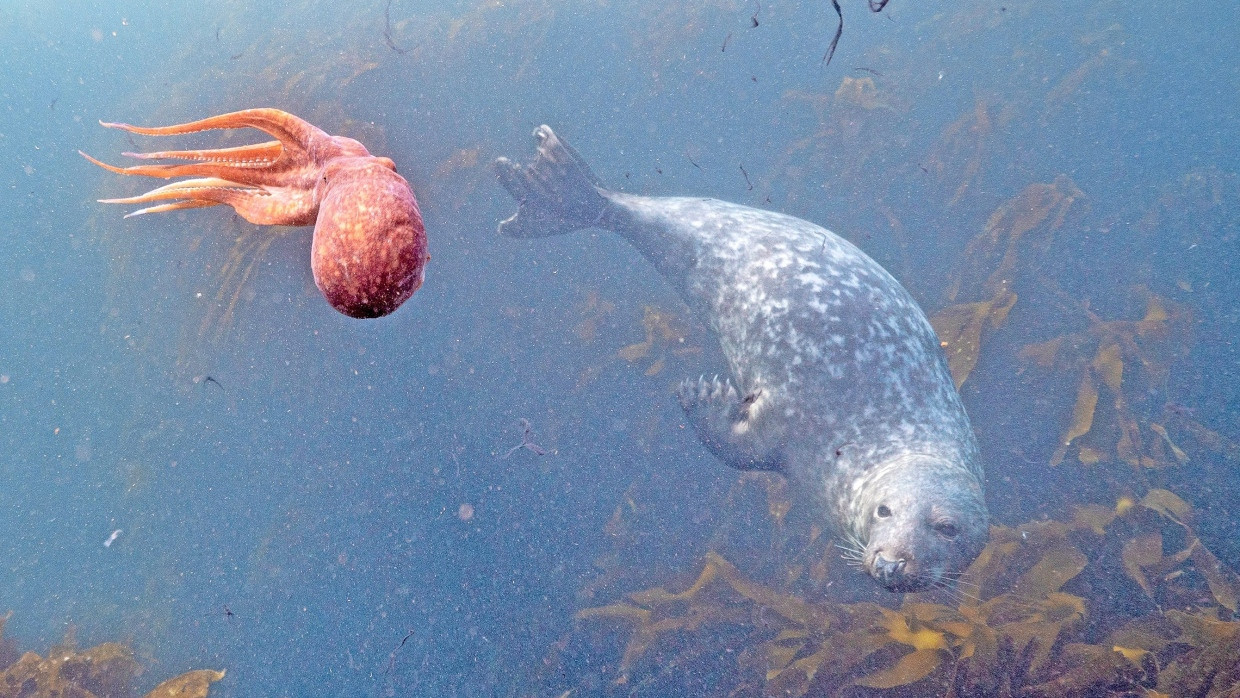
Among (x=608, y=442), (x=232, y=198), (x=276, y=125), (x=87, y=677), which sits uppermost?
(x=276, y=125)

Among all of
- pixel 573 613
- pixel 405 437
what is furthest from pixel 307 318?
pixel 573 613

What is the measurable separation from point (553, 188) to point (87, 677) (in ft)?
17.5

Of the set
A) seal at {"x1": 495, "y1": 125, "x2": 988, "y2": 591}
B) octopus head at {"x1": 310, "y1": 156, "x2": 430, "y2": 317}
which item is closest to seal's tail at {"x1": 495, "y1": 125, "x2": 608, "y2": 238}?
seal at {"x1": 495, "y1": 125, "x2": 988, "y2": 591}

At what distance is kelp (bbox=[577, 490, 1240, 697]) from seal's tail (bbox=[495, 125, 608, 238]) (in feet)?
9.21

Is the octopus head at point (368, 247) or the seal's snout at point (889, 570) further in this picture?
the seal's snout at point (889, 570)

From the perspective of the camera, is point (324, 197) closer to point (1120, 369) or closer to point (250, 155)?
point (250, 155)

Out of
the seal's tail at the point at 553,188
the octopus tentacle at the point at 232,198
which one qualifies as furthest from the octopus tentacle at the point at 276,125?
the seal's tail at the point at 553,188

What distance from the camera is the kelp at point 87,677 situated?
383 centimetres

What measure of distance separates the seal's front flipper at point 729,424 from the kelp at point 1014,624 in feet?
3.24

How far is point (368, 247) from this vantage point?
1515 mm

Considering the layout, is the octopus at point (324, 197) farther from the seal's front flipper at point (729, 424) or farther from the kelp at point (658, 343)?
the kelp at point (658, 343)

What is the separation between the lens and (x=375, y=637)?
4246mm

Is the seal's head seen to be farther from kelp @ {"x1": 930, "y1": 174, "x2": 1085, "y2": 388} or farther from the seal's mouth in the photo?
kelp @ {"x1": 930, "y1": 174, "x2": 1085, "y2": 388}

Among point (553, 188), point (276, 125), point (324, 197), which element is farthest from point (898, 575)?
point (553, 188)
